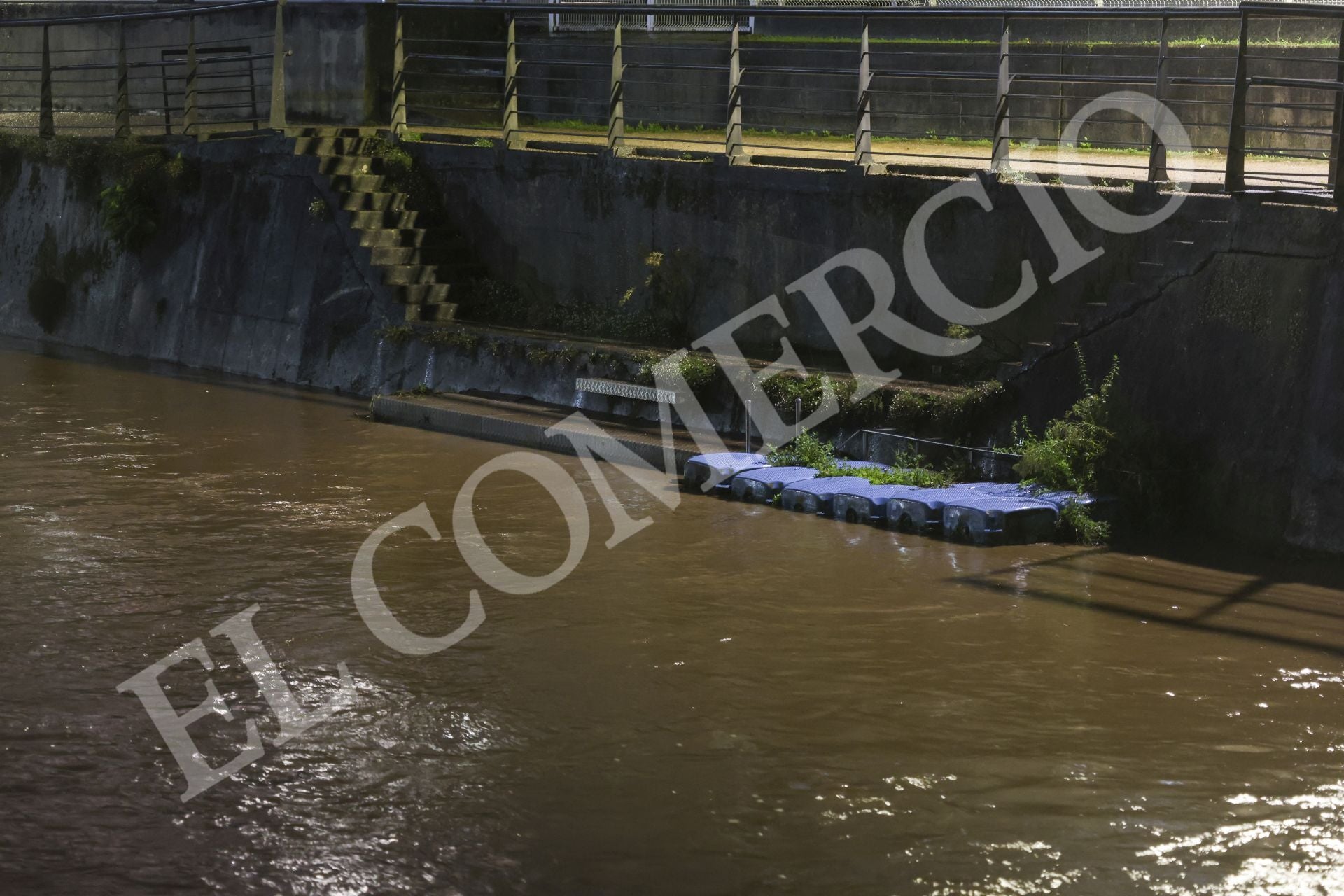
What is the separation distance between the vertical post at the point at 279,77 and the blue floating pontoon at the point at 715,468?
779 cm

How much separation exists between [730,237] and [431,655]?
641 cm

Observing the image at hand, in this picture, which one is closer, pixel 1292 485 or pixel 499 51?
pixel 1292 485

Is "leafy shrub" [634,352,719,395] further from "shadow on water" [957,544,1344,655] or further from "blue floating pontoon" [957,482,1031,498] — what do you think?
"shadow on water" [957,544,1344,655]

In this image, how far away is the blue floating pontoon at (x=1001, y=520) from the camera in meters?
9.59

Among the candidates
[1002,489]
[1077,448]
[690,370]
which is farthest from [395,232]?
[1077,448]

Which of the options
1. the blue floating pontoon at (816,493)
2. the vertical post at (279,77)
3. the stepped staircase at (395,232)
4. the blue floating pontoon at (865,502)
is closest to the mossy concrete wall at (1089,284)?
the stepped staircase at (395,232)

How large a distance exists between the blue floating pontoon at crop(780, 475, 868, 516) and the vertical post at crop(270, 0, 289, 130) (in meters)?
8.74

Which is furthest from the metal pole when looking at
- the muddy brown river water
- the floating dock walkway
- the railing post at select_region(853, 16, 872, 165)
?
the railing post at select_region(853, 16, 872, 165)

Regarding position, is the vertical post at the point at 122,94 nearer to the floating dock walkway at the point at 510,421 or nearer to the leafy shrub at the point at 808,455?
the floating dock walkway at the point at 510,421

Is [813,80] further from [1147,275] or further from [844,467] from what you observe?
[1147,275]

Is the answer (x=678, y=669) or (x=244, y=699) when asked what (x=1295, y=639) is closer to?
(x=678, y=669)

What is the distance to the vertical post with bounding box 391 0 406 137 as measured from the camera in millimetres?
15906

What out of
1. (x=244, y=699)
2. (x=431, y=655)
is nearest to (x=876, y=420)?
(x=431, y=655)

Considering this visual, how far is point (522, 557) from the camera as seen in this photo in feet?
30.6
